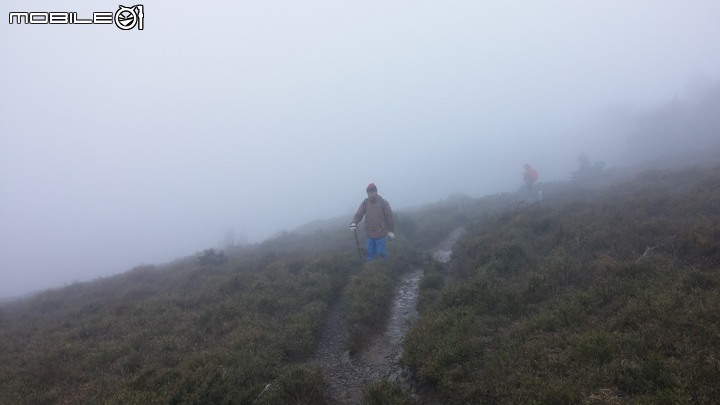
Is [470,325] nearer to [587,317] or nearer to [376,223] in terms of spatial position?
[587,317]

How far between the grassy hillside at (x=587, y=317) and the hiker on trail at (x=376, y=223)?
317 cm

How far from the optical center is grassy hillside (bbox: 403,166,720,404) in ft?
15.9

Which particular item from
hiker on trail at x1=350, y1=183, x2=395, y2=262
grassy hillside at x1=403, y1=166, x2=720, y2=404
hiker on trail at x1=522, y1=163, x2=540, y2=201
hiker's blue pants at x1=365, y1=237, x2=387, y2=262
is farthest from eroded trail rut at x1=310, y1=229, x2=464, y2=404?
hiker on trail at x1=522, y1=163, x2=540, y2=201

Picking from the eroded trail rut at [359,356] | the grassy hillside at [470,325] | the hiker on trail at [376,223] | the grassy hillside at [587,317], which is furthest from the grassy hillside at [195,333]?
the grassy hillside at [587,317]

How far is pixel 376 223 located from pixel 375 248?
1.07 m

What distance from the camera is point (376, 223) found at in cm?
1485

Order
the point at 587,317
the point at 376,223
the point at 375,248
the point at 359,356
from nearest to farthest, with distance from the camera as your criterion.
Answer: the point at 587,317 < the point at 359,356 < the point at 376,223 < the point at 375,248

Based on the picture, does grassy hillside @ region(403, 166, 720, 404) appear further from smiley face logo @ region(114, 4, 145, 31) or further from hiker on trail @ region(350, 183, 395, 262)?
smiley face logo @ region(114, 4, 145, 31)

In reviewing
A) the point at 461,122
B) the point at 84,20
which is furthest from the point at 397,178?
the point at 84,20

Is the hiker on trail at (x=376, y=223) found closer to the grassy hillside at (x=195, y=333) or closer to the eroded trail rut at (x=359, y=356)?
the grassy hillside at (x=195, y=333)

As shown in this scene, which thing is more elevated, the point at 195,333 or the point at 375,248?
the point at 375,248

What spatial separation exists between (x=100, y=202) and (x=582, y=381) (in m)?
171

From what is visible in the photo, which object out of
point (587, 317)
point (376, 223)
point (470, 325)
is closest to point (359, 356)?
point (470, 325)

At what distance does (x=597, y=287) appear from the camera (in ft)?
24.9
